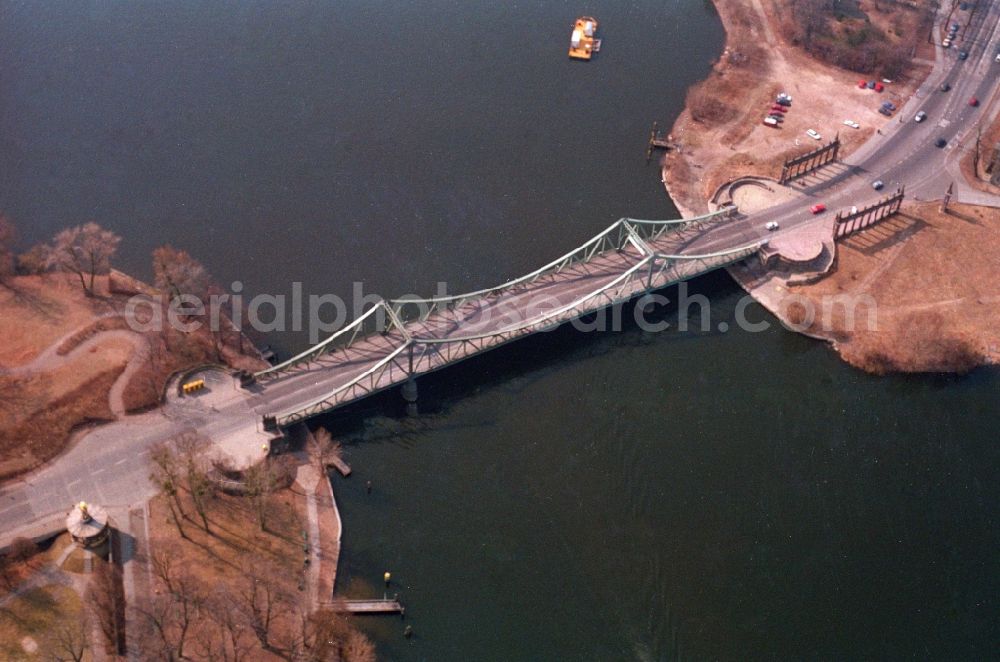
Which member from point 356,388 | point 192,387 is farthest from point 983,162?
point 192,387

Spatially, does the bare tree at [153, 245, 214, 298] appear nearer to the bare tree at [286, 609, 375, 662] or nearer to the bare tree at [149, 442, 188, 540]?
the bare tree at [149, 442, 188, 540]

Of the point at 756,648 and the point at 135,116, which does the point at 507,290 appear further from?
the point at 135,116

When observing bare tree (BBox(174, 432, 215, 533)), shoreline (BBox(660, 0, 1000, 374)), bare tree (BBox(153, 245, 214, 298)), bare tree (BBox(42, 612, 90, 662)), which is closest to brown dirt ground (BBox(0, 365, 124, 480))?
bare tree (BBox(174, 432, 215, 533))

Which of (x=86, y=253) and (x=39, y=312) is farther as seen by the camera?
(x=86, y=253)

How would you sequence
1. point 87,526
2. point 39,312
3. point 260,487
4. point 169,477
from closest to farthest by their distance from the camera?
point 87,526, point 260,487, point 169,477, point 39,312

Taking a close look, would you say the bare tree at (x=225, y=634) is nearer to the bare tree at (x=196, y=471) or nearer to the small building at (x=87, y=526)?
the bare tree at (x=196, y=471)

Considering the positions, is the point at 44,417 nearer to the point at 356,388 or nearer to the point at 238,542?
the point at 238,542

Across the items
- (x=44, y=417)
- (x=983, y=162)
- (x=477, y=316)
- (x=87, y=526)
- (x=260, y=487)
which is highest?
(x=983, y=162)

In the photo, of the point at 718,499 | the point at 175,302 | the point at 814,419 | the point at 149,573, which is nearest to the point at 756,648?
the point at 718,499
